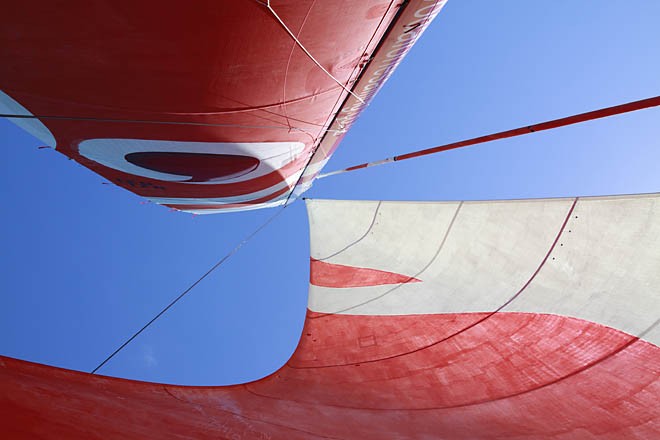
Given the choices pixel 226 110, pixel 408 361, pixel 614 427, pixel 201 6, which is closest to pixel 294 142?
pixel 226 110

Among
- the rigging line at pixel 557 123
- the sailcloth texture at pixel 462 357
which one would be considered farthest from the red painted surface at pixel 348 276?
the rigging line at pixel 557 123

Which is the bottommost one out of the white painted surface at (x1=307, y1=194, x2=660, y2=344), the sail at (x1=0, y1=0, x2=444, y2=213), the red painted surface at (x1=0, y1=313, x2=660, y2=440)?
the red painted surface at (x1=0, y1=313, x2=660, y2=440)

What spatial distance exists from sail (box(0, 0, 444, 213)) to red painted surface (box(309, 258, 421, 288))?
142cm

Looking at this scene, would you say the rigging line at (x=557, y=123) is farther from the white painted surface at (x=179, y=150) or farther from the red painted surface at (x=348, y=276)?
the red painted surface at (x=348, y=276)

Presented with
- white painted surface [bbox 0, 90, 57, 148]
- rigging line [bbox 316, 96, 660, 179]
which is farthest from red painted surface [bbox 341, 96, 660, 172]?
white painted surface [bbox 0, 90, 57, 148]

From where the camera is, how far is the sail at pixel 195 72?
120cm

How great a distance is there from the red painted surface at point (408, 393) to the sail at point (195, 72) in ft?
3.77

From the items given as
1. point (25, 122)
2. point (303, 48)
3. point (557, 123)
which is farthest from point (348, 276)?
point (25, 122)

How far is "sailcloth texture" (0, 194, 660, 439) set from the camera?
1.06 meters

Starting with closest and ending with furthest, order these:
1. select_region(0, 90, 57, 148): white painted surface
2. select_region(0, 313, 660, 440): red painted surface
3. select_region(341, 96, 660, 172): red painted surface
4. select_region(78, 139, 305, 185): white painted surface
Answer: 1. select_region(0, 313, 660, 440): red painted surface
2. select_region(341, 96, 660, 172): red painted surface
3. select_region(0, 90, 57, 148): white painted surface
4. select_region(78, 139, 305, 185): white painted surface

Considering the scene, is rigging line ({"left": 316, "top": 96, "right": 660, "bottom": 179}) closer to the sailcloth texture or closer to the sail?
the sail

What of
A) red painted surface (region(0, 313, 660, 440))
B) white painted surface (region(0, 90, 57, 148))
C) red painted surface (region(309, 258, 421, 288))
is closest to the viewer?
red painted surface (region(0, 313, 660, 440))

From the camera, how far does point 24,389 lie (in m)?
0.82

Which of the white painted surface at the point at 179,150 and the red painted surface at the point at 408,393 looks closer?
the red painted surface at the point at 408,393
